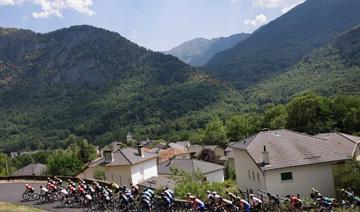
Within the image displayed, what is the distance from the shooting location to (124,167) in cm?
5022

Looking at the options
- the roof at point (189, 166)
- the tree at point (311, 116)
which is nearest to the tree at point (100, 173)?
the roof at point (189, 166)

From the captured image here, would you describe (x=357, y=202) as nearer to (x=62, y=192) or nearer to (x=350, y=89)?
(x=62, y=192)

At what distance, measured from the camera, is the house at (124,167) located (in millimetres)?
50241

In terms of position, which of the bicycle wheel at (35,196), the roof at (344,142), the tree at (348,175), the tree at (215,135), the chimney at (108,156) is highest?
the tree at (215,135)

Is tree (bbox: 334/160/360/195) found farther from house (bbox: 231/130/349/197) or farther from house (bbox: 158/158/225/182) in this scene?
house (bbox: 158/158/225/182)

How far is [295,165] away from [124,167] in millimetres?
19574

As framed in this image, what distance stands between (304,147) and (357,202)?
1794 cm

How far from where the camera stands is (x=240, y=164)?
45.2 m

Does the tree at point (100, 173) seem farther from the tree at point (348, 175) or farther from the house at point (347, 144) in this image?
the tree at point (348, 175)

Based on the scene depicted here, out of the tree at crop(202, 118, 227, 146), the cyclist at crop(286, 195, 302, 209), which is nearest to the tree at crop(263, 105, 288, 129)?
the tree at crop(202, 118, 227, 146)

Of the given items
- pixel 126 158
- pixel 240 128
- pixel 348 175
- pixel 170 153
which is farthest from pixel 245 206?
pixel 240 128

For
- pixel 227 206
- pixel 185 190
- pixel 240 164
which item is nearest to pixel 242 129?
pixel 240 164

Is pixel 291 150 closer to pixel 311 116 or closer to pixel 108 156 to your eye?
pixel 108 156

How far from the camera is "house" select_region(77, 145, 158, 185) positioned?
50241mm
